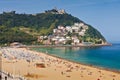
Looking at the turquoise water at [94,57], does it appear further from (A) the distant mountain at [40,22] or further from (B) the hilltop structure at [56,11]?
(B) the hilltop structure at [56,11]

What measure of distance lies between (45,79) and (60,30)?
116 meters

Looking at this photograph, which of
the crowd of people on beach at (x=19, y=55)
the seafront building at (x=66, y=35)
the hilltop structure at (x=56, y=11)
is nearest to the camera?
the crowd of people on beach at (x=19, y=55)

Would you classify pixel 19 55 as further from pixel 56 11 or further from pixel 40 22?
pixel 56 11

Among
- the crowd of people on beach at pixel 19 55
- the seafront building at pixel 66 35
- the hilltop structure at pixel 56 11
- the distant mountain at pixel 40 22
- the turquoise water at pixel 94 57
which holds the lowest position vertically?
the turquoise water at pixel 94 57

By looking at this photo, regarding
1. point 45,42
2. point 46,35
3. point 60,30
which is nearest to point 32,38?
point 45,42

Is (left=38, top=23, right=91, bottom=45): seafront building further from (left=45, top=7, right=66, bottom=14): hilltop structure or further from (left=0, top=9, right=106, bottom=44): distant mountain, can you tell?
(left=45, top=7, right=66, bottom=14): hilltop structure

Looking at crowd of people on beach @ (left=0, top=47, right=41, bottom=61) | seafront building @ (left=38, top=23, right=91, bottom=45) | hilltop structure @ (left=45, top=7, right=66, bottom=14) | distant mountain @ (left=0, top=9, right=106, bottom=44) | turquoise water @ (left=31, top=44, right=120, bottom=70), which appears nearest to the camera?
crowd of people on beach @ (left=0, top=47, right=41, bottom=61)

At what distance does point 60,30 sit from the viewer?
15025 centimetres

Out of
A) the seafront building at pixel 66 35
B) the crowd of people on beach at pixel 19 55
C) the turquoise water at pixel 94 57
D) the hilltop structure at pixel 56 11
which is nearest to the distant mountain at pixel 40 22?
the hilltop structure at pixel 56 11

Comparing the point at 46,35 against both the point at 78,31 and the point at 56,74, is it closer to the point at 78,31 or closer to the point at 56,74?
the point at 78,31

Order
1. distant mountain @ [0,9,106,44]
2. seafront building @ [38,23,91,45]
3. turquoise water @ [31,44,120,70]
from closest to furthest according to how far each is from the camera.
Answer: turquoise water @ [31,44,120,70], seafront building @ [38,23,91,45], distant mountain @ [0,9,106,44]

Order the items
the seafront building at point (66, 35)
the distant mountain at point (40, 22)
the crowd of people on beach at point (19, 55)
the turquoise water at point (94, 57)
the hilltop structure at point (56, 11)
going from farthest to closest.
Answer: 1. the hilltop structure at point (56, 11)
2. the distant mountain at point (40, 22)
3. the seafront building at point (66, 35)
4. the turquoise water at point (94, 57)
5. the crowd of people on beach at point (19, 55)

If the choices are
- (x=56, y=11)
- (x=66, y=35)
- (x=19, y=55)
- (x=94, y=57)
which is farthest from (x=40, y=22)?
(x=19, y=55)

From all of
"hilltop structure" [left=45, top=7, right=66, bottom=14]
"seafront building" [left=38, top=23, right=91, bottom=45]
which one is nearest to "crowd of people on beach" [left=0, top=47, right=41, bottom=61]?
"seafront building" [left=38, top=23, right=91, bottom=45]
